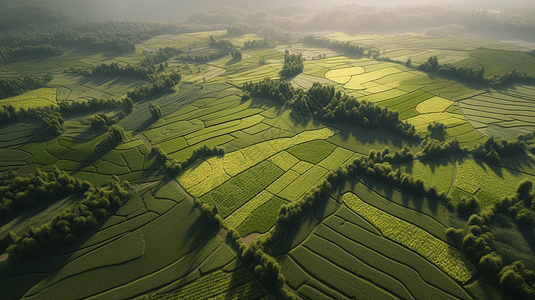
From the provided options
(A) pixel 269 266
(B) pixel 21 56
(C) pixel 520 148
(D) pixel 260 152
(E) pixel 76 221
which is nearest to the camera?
(A) pixel 269 266

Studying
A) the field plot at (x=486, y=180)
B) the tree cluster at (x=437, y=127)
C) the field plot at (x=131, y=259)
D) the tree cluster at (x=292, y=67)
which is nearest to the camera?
the field plot at (x=131, y=259)

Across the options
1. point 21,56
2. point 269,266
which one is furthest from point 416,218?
point 21,56

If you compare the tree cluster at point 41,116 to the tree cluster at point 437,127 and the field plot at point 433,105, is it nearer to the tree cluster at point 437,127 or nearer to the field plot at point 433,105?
the tree cluster at point 437,127

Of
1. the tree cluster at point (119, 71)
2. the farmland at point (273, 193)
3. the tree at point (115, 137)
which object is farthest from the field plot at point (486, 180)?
the tree cluster at point (119, 71)

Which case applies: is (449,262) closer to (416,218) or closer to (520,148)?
(416,218)

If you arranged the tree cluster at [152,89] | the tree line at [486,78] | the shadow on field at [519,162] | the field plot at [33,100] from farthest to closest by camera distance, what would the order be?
the tree cluster at [152,89]
the tree line at [486,78]
the field plot at [33,100]
the shadow on field at [519,162]

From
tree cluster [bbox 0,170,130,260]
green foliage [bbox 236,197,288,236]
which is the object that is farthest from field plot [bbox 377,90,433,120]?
tree cluster [bbox 0,170,130,260]
